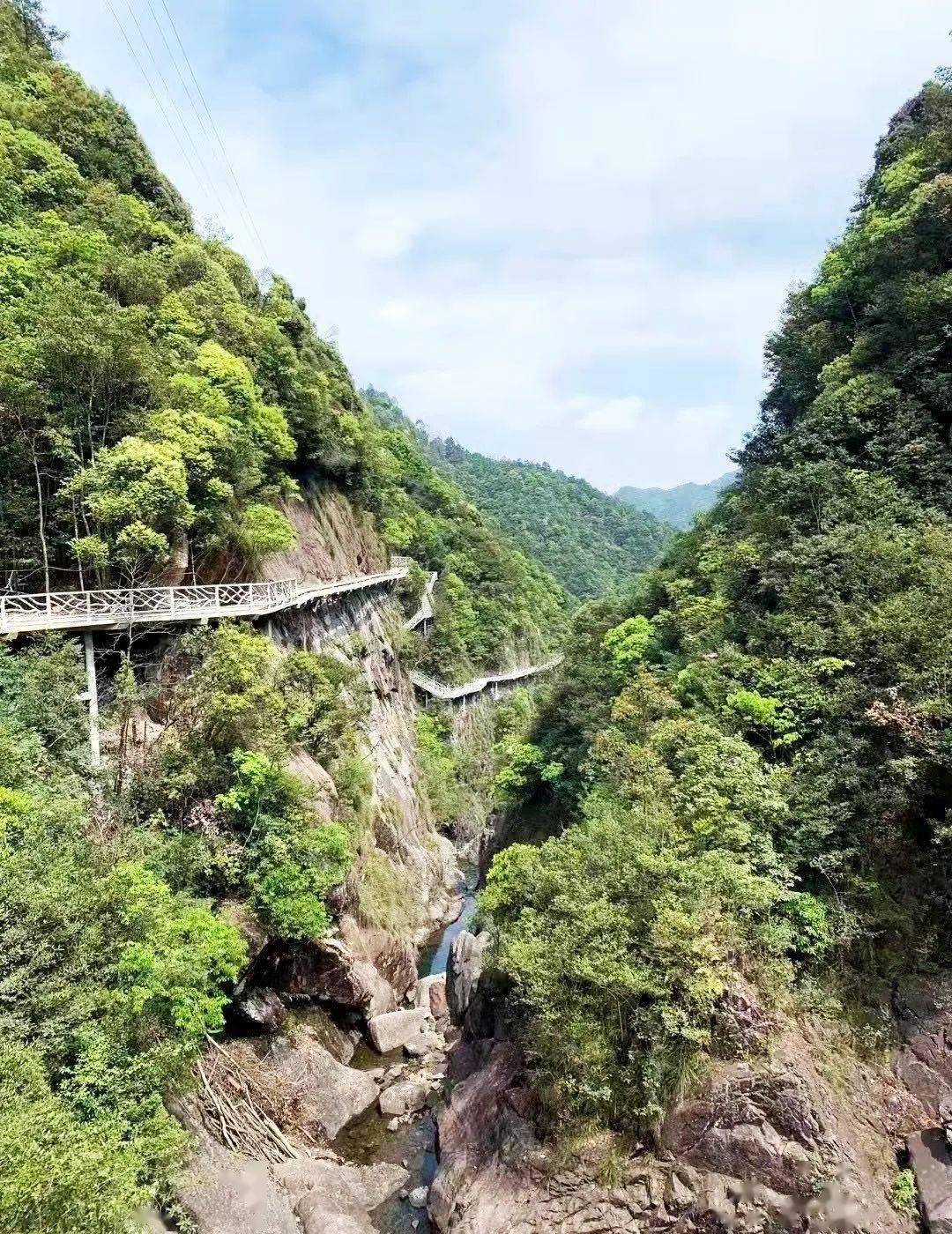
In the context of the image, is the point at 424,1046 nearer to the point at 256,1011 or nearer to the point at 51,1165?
the point at 256,1011

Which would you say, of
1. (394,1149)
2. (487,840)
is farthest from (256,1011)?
(487,840)

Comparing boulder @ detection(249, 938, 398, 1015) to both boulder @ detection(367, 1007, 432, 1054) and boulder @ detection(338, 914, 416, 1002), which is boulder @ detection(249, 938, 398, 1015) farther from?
boulder @ detection(338, 914, 416, 1002)

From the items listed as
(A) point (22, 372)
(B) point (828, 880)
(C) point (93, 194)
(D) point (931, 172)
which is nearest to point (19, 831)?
(A) point (22, 372)

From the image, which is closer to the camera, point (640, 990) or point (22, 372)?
point (640, 990)

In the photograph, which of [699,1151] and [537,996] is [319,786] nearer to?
[537,996]

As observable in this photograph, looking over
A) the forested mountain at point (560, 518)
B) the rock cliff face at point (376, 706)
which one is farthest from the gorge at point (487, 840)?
the forested mountain at point (560, 518)

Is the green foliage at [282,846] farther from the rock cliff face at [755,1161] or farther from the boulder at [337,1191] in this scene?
the rock cliff face at [755,1161]
